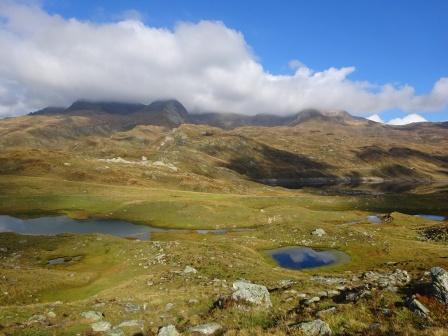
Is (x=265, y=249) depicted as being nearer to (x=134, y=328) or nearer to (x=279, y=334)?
(x=134, y=328)

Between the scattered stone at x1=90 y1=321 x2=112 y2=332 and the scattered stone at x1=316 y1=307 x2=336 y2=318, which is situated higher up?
the scattered stone at x1=316 y1=307 x2=336 y2=318

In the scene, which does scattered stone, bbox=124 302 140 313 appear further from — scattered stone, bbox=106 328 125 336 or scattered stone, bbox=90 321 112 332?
scattered stone, bbox=106 328 125 336

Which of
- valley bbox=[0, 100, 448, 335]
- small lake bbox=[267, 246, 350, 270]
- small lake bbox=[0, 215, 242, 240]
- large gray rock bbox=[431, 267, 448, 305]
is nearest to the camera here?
valley bbox=[0, 100, 448, 335]

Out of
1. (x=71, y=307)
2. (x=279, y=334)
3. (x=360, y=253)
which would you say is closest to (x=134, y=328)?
(x=71, y=307)

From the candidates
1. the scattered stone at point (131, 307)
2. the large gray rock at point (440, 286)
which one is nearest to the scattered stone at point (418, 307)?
the large gray rock at point (440, 286)

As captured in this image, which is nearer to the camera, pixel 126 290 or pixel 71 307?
pixel 71 307

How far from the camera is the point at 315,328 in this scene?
1883cm

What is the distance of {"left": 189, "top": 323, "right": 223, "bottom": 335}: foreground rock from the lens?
21.1 meters

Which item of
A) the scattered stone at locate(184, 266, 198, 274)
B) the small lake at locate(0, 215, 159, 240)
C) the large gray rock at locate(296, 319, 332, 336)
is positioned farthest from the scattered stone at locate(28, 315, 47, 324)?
the small lake at locate(0, 215, 159, 240)

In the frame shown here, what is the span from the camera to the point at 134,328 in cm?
2459

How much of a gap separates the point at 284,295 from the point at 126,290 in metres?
15.3

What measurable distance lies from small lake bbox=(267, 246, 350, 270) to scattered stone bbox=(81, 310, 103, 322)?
1813 inches

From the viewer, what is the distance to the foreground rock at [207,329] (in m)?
21.1

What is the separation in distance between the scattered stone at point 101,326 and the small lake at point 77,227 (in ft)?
223
